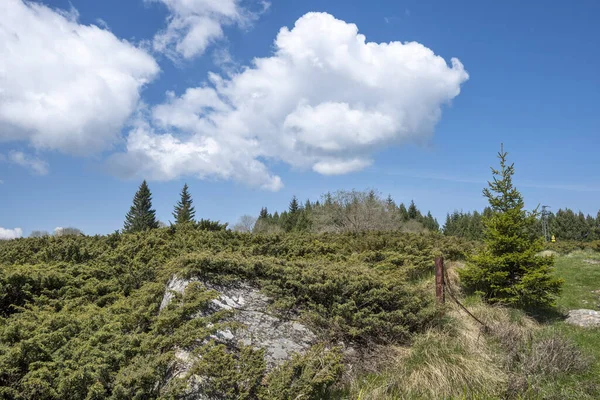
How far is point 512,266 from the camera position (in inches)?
322

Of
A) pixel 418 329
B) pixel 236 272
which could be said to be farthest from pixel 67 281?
pixel 418 329

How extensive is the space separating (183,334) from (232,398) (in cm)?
84

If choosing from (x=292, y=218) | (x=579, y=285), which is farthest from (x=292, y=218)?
(x=579, y=285)

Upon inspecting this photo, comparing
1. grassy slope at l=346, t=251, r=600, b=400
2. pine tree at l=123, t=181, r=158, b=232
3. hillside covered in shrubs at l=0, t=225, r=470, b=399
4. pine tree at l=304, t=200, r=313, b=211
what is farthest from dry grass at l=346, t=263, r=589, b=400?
pine tree at l=304, t=200, r=313, b=211

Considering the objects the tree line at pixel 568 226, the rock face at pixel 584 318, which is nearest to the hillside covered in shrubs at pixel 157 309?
the rock face at pixel 584 318

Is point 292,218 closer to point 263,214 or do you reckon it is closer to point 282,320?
point 263,214

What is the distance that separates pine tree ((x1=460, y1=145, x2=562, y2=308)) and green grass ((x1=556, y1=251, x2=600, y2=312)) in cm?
122

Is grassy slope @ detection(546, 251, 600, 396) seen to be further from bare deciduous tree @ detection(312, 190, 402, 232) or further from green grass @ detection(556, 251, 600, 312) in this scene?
bare deciduous tree @ detection(312, 190, 402, 232)

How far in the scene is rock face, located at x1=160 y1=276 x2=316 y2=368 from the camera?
4352 millimetres

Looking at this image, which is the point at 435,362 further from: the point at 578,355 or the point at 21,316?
the point at 21,316

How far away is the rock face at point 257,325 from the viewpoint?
14.3ft

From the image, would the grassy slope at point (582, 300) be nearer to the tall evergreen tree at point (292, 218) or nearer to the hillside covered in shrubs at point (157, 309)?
the hillside covered in shrubs at point (157, 309)

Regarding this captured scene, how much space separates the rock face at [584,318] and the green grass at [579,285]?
389mm

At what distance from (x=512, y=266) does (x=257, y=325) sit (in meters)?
6.17
